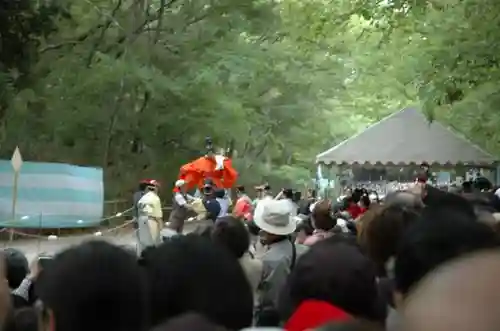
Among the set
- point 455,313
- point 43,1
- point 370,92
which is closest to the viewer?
point 455,313

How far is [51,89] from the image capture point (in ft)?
93.2

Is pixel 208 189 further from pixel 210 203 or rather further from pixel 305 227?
pixel 305 227

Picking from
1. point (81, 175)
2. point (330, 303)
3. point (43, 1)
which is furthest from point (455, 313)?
point (81, 175)

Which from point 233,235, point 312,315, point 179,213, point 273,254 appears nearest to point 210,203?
point 179,213

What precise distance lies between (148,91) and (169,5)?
15.9 ft

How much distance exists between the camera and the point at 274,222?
284 inches

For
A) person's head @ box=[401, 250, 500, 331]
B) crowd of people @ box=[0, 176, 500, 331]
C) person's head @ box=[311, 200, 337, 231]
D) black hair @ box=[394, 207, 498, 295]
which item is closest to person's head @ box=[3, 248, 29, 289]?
crowd of people @ box=[0, 176, 500, 331]

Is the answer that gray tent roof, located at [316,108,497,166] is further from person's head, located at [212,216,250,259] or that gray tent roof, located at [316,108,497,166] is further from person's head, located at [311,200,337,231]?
person's head, located at [212,216,250,259]

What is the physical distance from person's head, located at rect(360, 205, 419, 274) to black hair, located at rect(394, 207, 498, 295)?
77cm

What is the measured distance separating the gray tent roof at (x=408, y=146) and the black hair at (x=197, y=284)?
60.8 ft

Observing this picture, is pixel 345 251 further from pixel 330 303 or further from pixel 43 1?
pixel 43 1

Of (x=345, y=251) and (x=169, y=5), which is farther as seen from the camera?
(x=169, y=5)

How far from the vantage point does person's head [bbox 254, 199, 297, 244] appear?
706cm

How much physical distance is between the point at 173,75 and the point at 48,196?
9032 mm
